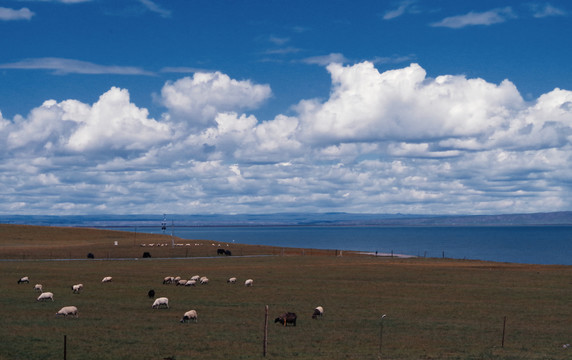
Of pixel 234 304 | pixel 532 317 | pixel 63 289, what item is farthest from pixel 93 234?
pixel 532 317

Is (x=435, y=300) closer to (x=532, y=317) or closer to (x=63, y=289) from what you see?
(x=532, y=317)

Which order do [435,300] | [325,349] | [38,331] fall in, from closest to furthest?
[325,349]
[38,331]
[435,300]

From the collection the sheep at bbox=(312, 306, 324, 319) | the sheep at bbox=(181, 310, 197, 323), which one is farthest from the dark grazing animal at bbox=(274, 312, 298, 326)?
the sheep at bbox=(181, 310, 197, 323)

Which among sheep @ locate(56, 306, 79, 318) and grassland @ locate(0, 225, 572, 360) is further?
sheep @ locate(56, 306, 79, 318)

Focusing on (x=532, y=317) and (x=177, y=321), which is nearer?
(x=177, y=321)

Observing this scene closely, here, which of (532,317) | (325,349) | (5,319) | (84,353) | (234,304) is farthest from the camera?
(234,304)

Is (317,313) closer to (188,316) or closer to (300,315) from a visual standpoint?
(300,315)

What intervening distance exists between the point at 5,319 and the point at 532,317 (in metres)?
34.1

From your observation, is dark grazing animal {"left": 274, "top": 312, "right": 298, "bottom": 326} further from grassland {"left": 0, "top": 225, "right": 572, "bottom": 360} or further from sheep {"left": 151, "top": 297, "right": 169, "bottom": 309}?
sheep {"left": 151, "top": 297, "right": 169, "bottom": 309}


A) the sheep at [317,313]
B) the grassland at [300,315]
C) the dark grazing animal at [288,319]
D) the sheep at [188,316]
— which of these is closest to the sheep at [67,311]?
the grassland at [300,315]

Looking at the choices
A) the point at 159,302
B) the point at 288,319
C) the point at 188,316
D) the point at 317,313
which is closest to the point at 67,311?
the point at 159,302

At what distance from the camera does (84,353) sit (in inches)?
1145

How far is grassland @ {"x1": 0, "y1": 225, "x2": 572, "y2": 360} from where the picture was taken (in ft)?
101

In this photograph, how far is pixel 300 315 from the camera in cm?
4319
